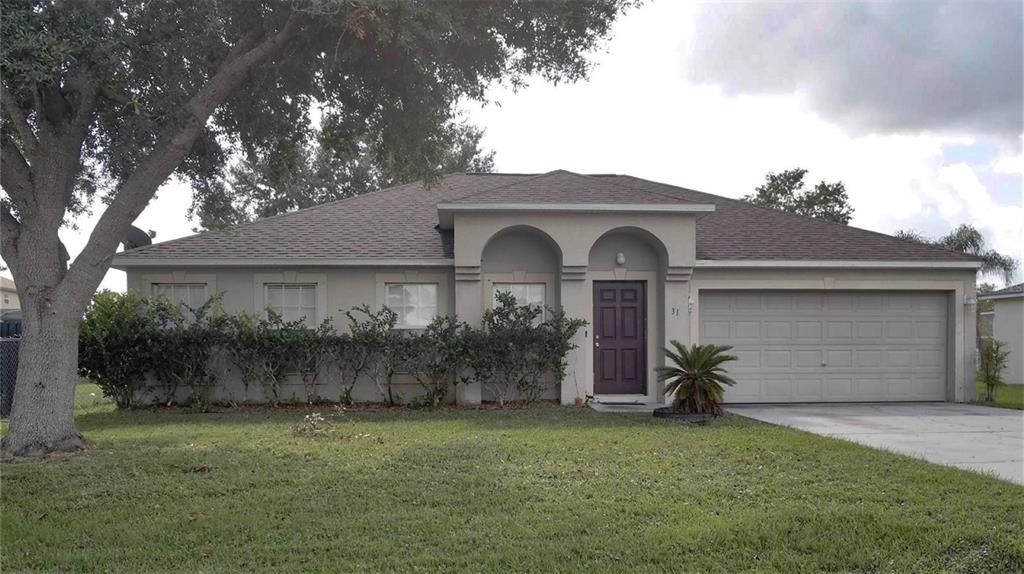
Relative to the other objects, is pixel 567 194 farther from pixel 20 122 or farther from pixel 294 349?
pixel 20 122

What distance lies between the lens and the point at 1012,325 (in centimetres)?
2030

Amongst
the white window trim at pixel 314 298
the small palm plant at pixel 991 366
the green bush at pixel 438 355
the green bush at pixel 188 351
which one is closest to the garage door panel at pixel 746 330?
the small palm plant at pixel 991 366

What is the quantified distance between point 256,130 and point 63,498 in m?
6.12

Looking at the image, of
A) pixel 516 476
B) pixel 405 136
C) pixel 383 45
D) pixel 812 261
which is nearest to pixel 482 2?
pixel 383 45

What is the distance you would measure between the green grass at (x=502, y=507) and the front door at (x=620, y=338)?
171 inches

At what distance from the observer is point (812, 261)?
13117mm

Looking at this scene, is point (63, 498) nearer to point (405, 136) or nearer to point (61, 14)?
point (61, 14)

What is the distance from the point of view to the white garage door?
13.4 metres

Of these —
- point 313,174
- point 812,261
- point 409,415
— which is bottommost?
point 409,415

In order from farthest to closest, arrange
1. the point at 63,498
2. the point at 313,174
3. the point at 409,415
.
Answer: the point at 313,174 < the point at 409,415 < the point at 63,498

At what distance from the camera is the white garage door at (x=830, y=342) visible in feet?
44.0

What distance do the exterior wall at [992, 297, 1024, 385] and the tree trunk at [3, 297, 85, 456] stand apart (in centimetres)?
2180

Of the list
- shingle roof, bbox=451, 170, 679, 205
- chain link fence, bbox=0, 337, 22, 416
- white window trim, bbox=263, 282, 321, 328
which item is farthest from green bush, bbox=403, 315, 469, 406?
chain link fence, bbox=0, 337, 22, 416

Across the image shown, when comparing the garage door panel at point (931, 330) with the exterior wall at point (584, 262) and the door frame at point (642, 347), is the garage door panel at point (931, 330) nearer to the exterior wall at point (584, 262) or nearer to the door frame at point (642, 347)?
the exterior wall at point (584, 262)
